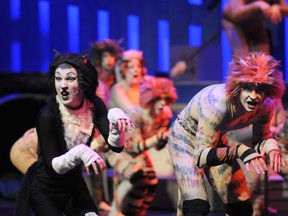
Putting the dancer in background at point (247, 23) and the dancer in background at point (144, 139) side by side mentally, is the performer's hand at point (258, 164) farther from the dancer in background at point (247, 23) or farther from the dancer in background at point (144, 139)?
the dancer in background at point (247, 23)

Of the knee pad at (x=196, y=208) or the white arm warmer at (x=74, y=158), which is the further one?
the knee pad at (x=196, y=208)

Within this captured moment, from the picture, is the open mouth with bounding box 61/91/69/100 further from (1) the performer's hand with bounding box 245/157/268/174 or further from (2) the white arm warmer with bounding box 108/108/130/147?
(1) the performer's hand with bounding box 245/157/268/174

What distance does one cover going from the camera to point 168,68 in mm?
9695

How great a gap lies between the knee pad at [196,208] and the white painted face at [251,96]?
60 centimetres

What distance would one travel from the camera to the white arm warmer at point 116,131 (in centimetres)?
380

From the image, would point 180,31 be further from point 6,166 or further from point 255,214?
point 255,214

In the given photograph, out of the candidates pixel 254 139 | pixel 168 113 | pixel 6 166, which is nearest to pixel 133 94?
pixel 168 113

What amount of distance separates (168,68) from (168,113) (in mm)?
3577

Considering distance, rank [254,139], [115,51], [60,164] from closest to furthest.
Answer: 1. [60,164]
2. [254,139]
3. [115,51]

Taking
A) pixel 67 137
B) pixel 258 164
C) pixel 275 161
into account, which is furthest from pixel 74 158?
pixel 275 161

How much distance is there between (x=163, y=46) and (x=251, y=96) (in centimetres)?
580

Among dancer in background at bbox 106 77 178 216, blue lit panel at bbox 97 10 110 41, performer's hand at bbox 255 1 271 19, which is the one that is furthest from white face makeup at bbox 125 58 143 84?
blue lit panel at bbox 97 10 110 41

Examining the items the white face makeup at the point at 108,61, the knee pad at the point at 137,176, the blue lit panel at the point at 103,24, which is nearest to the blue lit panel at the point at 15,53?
the blue lit panel at the point at 103,24

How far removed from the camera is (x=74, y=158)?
3.74 m
